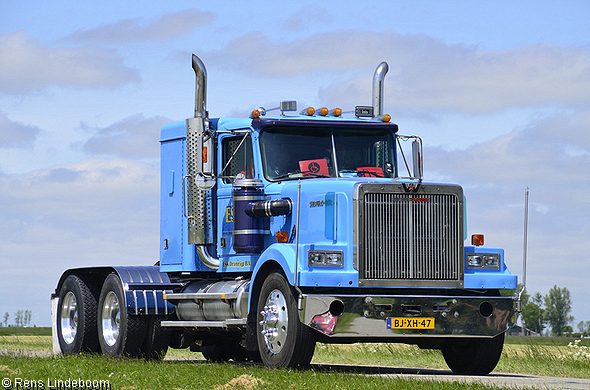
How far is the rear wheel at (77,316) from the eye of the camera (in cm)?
1698

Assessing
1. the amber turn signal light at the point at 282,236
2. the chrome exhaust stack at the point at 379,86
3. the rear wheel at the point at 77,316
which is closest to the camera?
the amber turn signal light at the point at 282,236

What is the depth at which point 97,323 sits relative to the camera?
1694 centimetres

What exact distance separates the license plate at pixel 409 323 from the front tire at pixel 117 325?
519 cm

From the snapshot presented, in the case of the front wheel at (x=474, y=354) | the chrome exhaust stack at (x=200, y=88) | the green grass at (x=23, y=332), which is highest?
the chrome exhaust stack at (x=200, y=88)

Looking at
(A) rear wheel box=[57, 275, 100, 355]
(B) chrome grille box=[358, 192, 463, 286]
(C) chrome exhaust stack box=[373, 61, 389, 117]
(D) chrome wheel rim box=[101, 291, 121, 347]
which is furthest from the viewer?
(A) rear wheel box=[57, 275, 100, 355]

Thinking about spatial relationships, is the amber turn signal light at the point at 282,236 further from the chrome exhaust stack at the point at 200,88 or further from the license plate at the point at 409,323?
the chrome exhaust stack at the point at 200,88

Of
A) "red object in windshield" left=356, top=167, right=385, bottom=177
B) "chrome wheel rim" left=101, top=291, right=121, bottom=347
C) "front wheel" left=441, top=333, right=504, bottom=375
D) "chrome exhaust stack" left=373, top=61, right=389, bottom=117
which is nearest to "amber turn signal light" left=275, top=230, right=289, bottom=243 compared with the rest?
"red object in windshield" left=356, top=167, right=385, bottom=177

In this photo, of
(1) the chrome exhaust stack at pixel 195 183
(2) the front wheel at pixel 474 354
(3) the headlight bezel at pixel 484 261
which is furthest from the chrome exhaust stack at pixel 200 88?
(2) the front wheel at pixel 474 354

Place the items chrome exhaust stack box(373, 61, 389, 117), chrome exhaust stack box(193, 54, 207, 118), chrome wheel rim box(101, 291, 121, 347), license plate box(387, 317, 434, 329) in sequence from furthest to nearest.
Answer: chrome wheel rim box(101, 291, 121, 347)
chrome exhaust stack box(373, 61, 389, 117)
chrome exhaust stack box(193, 54, 207, 118)
license plate box(387, 317, 434, 329)

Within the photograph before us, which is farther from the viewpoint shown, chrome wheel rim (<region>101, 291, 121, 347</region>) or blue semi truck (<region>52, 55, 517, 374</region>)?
chrome wheel rim (<region>101, 291, 121, 347</region>)

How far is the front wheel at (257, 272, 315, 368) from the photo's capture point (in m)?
12.1

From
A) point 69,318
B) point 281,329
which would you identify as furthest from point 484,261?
point 69,318

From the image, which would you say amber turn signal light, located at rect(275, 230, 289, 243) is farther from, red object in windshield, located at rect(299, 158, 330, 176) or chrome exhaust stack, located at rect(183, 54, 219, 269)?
chrome exhaust stack, located at rect(183, 54, 219, 269)

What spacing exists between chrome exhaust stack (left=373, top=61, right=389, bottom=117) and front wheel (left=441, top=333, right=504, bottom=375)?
416 cm
